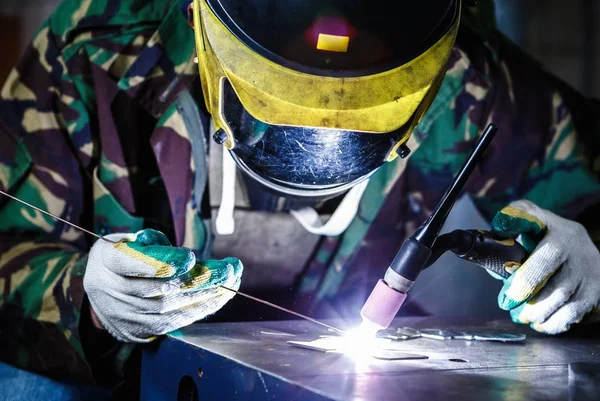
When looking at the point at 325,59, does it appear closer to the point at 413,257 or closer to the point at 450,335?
the point at 413,257

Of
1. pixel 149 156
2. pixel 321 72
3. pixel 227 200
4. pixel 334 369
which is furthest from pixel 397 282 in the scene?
pixel 149 156

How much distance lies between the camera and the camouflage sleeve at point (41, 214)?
146 centimetres

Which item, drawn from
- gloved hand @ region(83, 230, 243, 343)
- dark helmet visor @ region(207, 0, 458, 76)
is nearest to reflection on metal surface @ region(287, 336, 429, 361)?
gloved hand @ region(83, 230, 243, 343)

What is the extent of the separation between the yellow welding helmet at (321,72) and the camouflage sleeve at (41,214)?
49 centimetres

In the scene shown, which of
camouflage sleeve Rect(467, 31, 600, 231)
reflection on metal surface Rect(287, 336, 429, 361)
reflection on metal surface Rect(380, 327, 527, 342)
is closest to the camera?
reflection on metal surface Rect(287, 336, 429, 361)

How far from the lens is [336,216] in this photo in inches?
64.9

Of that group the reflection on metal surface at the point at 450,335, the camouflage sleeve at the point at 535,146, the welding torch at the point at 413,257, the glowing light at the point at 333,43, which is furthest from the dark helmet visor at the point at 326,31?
the camouflage sleeve at the point at 535,146

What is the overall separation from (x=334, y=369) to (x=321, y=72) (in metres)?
0.43

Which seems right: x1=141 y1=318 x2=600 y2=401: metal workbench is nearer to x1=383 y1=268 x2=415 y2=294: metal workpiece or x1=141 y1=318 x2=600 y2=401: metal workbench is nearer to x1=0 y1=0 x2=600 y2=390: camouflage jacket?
x1=383 y1=268 x2=415 y2=294: metal workpiece

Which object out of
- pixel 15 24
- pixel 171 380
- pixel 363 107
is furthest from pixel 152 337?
pixel 15 24

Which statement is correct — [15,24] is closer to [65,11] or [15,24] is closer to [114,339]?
[65,11]

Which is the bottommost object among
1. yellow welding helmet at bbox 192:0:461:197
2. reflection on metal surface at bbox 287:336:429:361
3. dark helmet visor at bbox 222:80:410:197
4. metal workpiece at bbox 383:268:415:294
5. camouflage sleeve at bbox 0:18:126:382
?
camouflage sleeve at bbox 0:18:126:382

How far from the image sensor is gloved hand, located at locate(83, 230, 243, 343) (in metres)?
1.17

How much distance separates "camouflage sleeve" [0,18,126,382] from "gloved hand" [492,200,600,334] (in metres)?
0.79
